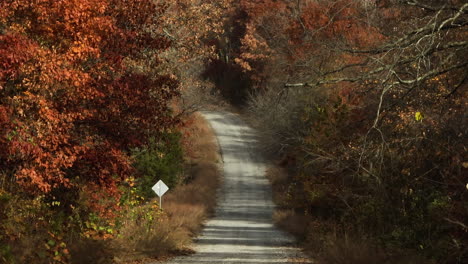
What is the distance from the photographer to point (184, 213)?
35156mm

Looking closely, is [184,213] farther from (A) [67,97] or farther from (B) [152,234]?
(A) [67,97]

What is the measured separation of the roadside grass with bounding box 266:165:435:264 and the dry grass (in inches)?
159

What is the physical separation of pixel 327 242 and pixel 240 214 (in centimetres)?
2273

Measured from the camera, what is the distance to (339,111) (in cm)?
2947

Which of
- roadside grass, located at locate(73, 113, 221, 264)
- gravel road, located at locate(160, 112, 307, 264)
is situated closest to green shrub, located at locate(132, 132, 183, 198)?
roadside grass, located at locate(73, 113, 221, 264)

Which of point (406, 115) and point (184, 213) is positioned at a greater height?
point (406, 115)

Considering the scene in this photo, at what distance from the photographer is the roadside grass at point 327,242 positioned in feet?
54.0

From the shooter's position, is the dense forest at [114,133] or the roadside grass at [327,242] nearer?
the dense forest at [114,133]

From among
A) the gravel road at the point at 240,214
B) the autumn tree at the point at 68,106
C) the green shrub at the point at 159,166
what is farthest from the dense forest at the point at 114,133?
the green shrub at the point at 159,166

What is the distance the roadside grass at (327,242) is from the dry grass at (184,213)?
405 cm

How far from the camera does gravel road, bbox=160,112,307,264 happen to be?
2420 centimetres

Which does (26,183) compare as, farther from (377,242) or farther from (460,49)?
(460,49)

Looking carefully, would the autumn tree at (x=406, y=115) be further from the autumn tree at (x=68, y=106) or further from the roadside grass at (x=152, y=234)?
the roadside grass at (x=152, y=234)

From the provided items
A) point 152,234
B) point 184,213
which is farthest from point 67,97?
point 184,213
